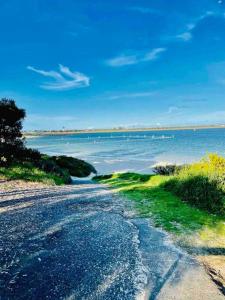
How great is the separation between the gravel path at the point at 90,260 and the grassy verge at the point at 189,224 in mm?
408

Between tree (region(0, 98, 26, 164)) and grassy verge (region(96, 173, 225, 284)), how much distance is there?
13.5 meters

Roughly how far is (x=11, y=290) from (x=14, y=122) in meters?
23.1

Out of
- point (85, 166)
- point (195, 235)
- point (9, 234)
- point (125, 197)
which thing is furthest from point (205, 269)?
point (85, 166)

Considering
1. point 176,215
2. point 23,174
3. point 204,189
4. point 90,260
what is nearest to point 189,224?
Answer: point 176,215

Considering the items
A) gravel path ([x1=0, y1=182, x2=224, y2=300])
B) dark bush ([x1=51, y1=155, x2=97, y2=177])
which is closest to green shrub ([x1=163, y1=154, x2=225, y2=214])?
gravel path ([x1=0, y1=182, x2=224, y2=300])

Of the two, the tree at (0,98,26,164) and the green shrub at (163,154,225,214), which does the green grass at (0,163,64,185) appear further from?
the green shrub at (163,154,225,214)

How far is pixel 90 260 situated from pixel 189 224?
14.6 ft

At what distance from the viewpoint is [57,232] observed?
9.20 metres

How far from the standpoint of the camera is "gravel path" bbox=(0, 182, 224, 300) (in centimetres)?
574

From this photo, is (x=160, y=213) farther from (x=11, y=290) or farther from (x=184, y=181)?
(x=11, y=290)

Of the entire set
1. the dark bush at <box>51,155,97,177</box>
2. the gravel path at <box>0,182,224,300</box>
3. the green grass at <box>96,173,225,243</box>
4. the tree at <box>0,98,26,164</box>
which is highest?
the tree at <box>0,98,26,164</box>

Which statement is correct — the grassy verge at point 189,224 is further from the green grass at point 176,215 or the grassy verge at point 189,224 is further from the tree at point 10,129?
the tree at point 10,129

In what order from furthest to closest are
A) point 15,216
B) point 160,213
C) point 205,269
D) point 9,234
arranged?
1. point 160,213
2. point 15,216
3. point 9,234
4. point 205,269

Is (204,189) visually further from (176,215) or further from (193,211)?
(176,215)
